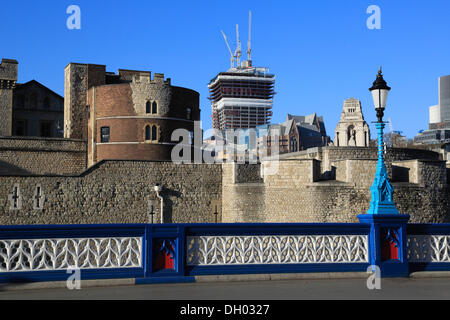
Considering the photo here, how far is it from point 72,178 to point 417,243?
22.7 metres

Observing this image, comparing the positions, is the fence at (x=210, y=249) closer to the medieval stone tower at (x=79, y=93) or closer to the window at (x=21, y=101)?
the medieval stone tower at (x=79, y=93)

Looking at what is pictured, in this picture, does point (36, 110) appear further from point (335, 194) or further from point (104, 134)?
point (335, 194)

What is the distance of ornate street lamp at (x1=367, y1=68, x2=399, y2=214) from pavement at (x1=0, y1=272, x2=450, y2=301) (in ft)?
4.76

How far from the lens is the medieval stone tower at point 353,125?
9079cm

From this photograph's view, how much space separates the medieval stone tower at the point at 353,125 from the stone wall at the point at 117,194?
5477 centimetres

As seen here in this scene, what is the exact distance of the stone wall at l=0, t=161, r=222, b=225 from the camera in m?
29.2

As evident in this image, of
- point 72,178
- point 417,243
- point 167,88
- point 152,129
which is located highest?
point 167,88

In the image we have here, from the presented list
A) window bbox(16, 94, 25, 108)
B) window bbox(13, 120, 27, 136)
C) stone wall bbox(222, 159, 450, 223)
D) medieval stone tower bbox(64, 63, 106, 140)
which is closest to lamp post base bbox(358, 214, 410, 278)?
stone wall bbox(222, 159, 450, 223)

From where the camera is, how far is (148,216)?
31125 mm

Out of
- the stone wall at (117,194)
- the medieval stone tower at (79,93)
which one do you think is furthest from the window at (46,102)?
the stone wall at (117,194)

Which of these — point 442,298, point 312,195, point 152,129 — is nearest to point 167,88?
point 152,129

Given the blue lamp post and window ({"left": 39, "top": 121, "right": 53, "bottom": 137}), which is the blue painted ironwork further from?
window ({"left": 39, "top": 121, "right": 53, "bottom": 137})

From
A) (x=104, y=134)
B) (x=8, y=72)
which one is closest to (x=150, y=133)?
(x=104, y=134)
